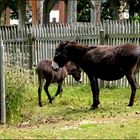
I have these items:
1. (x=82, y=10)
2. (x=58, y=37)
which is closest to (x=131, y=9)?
(x=82, y=10)

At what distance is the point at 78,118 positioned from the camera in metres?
11.6

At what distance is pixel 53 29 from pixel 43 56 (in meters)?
0.99

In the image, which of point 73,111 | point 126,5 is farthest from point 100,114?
point 126,5

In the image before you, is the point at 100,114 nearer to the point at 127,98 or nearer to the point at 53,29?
the point at 127,98

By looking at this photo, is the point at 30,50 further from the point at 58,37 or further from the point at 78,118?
the point at 78,118

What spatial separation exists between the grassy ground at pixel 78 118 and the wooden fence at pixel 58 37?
1.87 meters

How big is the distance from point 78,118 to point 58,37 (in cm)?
754

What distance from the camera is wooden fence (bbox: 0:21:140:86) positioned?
17922 millimetres

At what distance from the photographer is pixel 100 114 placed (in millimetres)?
12070

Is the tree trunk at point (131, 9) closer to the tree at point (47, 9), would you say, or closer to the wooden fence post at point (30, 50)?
the tree at point (47, 9)

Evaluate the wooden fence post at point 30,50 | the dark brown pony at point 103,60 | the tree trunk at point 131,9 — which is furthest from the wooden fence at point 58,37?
the tree trunk at point 131,9

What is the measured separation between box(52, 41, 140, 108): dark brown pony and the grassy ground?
29.8 inches

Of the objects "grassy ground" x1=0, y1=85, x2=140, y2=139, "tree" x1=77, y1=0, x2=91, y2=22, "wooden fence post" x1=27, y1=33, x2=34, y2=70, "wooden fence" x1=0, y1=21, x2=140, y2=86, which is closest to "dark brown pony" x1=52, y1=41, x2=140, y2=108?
"grassy ground" x1=0, y1=85, x2=140, y2=139

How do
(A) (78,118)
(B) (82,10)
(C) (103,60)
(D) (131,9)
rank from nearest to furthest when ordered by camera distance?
1. (A) (78,118)
2. (C) (103,60)
3. (D) (131,9)
4. (B) (82,10)
